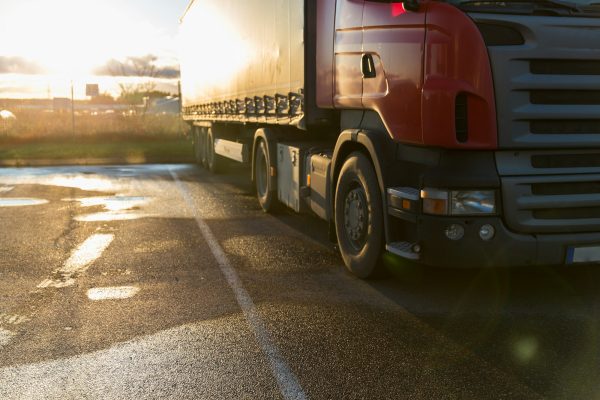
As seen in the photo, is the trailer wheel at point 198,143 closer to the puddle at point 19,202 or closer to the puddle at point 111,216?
the puddle at point 19,202

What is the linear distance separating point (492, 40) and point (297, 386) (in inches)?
111

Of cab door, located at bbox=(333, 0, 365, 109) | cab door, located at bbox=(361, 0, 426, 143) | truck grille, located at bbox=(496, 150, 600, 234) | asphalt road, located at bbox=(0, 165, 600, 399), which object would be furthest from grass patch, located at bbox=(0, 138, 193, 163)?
truck grille, located at bbox=(496, 150, 600, 234)

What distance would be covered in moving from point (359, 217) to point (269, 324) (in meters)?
1.69

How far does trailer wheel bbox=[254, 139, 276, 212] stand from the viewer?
10.5 m

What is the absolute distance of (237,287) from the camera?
6.30m

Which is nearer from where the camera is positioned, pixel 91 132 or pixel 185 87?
pixel 185 87

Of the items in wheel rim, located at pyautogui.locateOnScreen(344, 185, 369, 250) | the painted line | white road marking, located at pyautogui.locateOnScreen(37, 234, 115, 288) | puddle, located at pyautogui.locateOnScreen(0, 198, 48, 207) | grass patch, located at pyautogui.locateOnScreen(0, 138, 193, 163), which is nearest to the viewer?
the painted line

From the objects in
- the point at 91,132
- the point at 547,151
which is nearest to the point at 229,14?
the point at 547,151

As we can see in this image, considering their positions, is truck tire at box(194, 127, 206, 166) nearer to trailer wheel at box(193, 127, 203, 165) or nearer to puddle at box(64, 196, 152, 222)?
trailer wheel at box(193, 127, 203, 165)

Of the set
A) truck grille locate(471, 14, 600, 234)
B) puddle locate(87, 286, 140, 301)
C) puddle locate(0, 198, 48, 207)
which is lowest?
puddle locate(0, 198, 48, 207)

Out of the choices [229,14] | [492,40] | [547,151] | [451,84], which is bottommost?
[547,151]

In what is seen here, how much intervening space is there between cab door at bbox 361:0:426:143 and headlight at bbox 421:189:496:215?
52cm

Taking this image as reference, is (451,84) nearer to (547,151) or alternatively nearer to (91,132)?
(547,151)

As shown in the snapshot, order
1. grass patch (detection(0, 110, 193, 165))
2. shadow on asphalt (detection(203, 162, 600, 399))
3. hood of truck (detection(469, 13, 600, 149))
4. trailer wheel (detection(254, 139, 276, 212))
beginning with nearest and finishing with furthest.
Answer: shadow on asphalt (detection(203, 162, 600, 399)), hood of truck (detection(469, 13, 600, 149)), trailer wheel (detection(254, 139, 276, 212)), grass patch (detection(0, 110, 193, 165))
